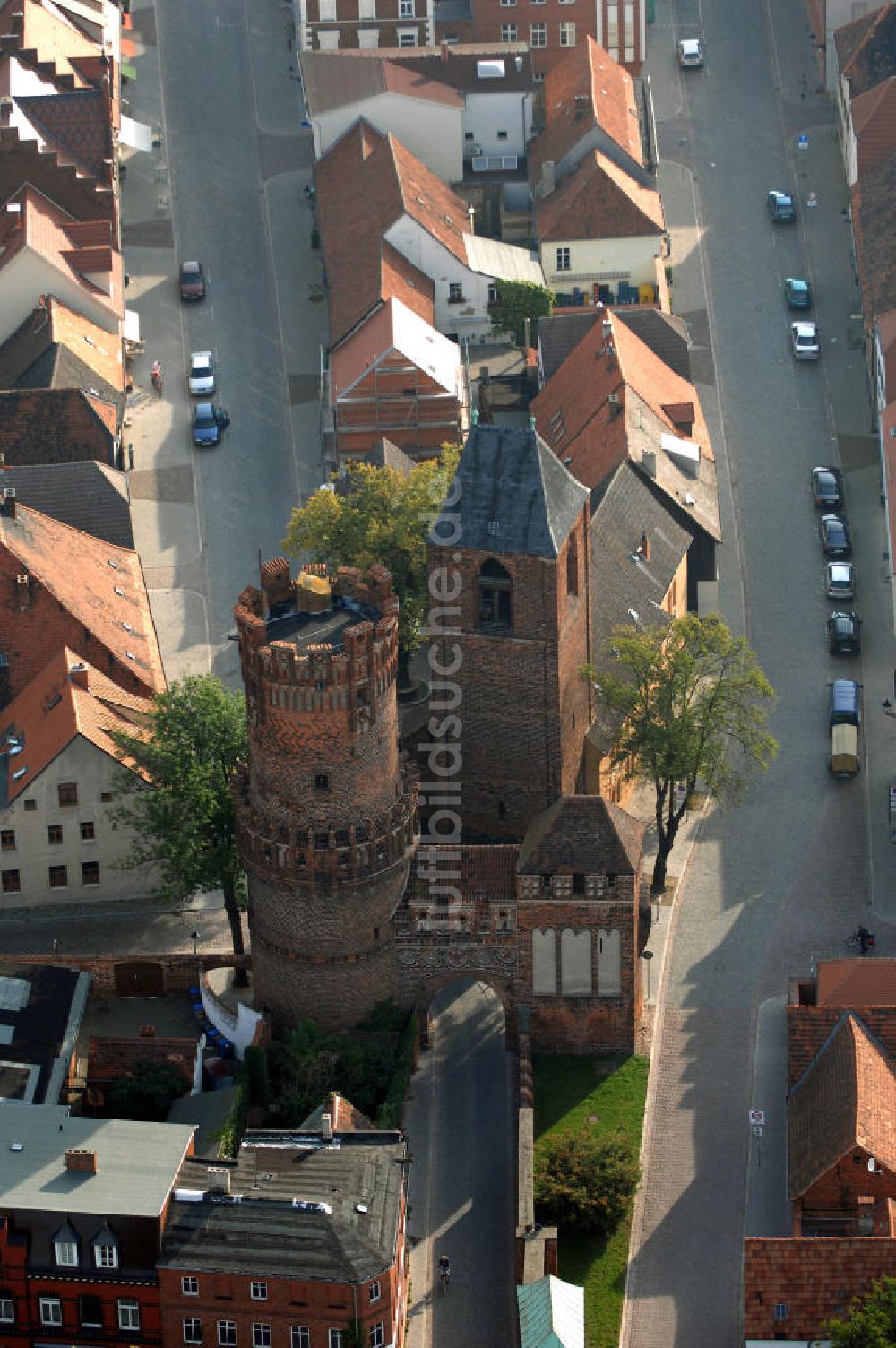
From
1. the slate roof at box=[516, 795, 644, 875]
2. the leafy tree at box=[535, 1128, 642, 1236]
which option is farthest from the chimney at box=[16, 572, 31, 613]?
the leafy tree at box=[535, 1128, 642, 1236]

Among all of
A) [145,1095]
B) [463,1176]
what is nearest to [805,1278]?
[463,1176]

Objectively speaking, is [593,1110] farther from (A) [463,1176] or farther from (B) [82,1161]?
(B) [82,1161]

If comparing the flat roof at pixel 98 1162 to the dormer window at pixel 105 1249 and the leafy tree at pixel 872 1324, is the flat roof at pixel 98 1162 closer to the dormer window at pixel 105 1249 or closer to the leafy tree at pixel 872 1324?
the dormer window at pixel 105 1249

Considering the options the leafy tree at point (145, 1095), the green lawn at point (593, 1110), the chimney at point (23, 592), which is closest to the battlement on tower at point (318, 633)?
the leafy tree at point (145, 1095)

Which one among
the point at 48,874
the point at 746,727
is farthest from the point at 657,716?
the point at 48,874

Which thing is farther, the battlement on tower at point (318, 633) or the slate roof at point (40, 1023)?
the slate roof at point (40, 1023)

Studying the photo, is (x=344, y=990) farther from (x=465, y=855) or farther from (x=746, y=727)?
(x=746, y=727)
